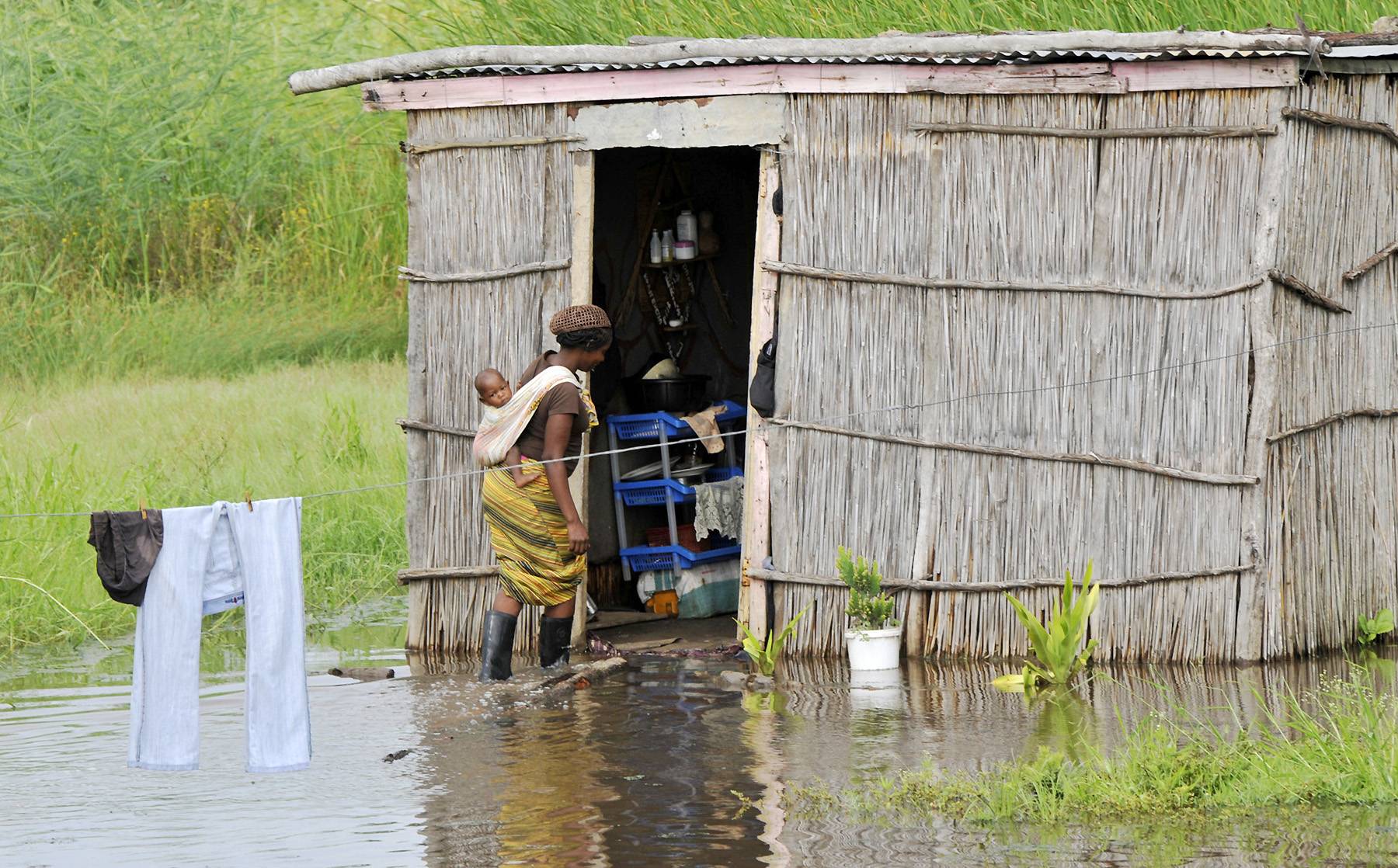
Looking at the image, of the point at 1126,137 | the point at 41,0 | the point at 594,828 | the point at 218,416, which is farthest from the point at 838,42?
the point at 41,0

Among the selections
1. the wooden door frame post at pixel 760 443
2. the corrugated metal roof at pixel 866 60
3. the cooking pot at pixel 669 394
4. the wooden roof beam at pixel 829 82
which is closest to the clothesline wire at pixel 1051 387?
the wooden door frame post at pixel 760 443

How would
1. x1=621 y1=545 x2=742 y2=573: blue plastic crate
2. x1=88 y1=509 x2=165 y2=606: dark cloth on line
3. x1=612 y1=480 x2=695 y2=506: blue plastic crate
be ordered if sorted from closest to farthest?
x1=88 y1=509 x2=165 y2=606: dark cloth on line
x1=612 y1=480 x2=695 y2=506: blue plastic crate
x1=621 y1=545 x2=742 y2=573: blue plastic crate

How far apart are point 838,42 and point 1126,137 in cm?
→ 139

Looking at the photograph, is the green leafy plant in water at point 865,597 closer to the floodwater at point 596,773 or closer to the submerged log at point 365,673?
the floodwater at point 596,773

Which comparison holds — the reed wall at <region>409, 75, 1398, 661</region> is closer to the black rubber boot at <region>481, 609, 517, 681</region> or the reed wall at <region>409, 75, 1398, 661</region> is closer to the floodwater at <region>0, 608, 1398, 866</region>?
the floodwater at <region>0, 608, 1398, 866</region>

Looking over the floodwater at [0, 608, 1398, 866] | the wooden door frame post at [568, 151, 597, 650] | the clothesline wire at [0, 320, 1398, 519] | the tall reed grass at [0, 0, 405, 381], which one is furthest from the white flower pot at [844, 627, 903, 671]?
the tall reed grass at [0, 0, 405, 381]

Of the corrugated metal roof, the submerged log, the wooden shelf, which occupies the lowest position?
the submerged log

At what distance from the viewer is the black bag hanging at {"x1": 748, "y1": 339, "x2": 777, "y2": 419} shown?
30.5 feet

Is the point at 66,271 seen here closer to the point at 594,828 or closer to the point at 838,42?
the point at 838,42

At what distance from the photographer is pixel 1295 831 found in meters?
5.95

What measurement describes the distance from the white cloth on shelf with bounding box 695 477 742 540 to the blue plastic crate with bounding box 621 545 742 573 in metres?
0.18

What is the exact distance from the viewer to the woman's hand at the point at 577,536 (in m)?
8.81

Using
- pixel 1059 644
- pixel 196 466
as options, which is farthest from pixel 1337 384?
pixel 196 466

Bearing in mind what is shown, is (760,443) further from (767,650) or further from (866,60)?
(866,60)
